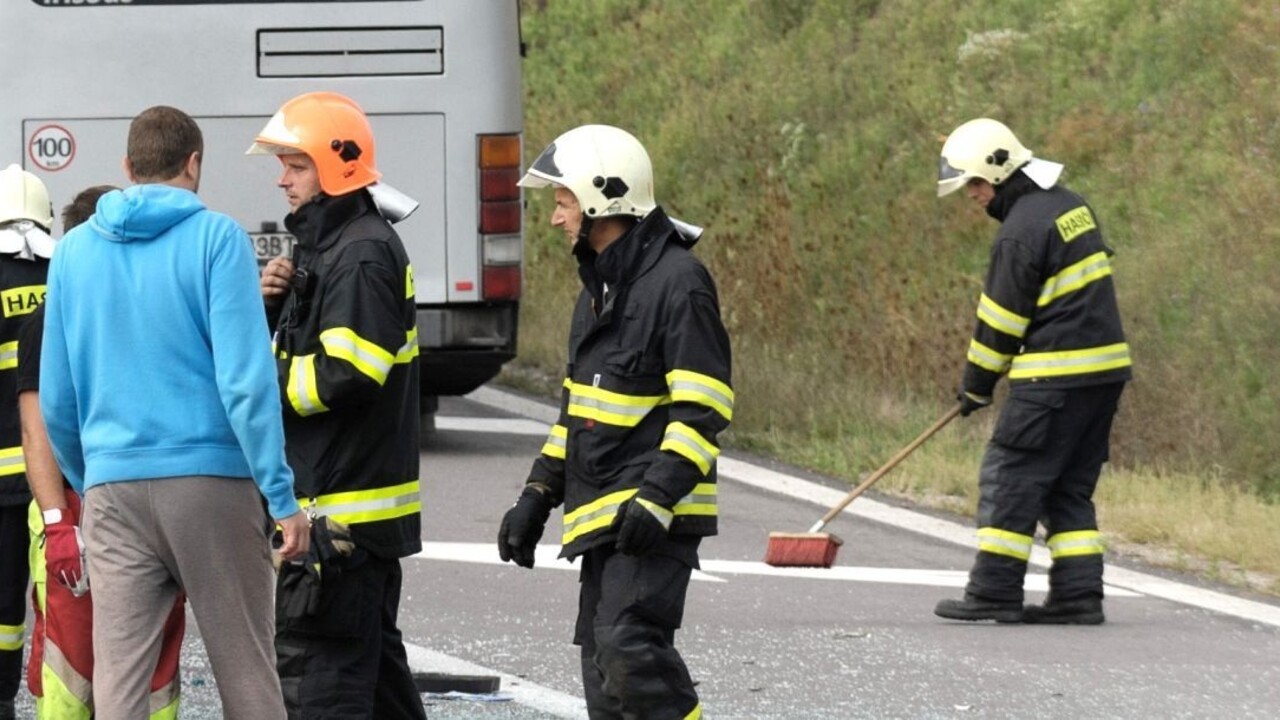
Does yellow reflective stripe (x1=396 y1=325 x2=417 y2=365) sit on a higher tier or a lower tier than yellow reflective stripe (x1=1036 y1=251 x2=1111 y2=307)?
lower

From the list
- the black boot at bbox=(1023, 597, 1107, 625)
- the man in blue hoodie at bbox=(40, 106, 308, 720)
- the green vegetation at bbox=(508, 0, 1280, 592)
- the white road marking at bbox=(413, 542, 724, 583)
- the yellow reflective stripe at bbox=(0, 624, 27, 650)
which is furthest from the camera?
the green vegetation at bbox=(508, 0, 1280, 592)

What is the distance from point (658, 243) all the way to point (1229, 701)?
269cm

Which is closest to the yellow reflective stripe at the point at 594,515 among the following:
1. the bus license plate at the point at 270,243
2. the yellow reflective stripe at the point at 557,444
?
the yellow reflective stripe at the point at 557,444

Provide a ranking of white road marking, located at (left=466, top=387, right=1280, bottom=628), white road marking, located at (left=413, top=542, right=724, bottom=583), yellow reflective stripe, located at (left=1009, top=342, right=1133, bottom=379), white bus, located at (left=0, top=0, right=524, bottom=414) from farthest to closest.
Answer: white bus, located at (left=0, top=0, right=524, bottom=414) → white road marking, located at (left=413, top=542, right=724, bottom=583) → white road marking, located at (left=466, top=387, right=1280, bottom=628) → yellow reflective stripe, located at (left=1009, top=342, right=1133, bottom=379)

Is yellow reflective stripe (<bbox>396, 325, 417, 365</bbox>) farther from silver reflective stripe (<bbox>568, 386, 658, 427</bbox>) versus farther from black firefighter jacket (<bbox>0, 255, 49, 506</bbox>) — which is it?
black firefighter jacket (<bbox>0, 255, 49, 506</bbox>)

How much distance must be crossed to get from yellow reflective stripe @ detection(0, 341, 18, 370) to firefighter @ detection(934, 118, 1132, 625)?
3.57 m

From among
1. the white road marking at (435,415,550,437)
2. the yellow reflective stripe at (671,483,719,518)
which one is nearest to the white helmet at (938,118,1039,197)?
the yellow reflective stripe at (671,483,719,518)

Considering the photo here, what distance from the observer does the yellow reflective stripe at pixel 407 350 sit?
5.51 metres

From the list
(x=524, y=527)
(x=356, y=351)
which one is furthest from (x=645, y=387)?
(x=356, y=351)

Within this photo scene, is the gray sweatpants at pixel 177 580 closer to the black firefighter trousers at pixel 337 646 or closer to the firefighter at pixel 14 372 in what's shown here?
the black firefighter trousers at pixel 337 646

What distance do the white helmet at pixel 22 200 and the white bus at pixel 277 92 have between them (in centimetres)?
463

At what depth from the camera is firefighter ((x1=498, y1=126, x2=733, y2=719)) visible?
17.9ft

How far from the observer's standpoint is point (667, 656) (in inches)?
219

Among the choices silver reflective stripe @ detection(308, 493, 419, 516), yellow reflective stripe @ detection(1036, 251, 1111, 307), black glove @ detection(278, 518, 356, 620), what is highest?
yellow reflective stripe @ detection(1036, 251, 1111, 307)
